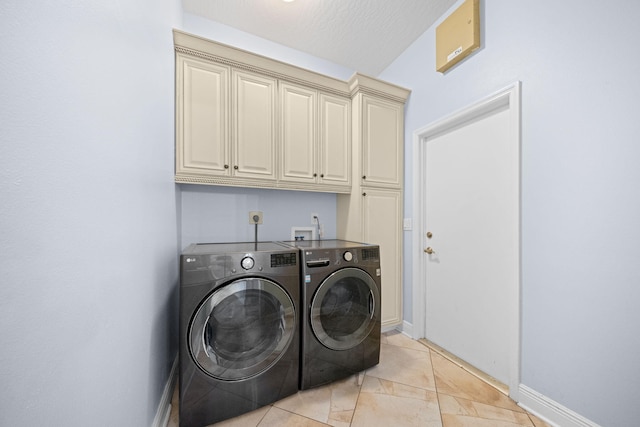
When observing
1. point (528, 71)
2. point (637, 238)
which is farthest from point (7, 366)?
point (528, 71)

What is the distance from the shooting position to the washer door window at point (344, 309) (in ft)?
4.98

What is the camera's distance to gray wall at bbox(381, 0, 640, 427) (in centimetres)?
106

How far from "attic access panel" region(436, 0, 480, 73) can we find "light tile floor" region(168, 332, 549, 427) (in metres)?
2.40

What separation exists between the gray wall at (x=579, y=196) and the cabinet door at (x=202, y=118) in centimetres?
198

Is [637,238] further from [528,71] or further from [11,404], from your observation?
[11,404]

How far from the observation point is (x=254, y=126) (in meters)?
1.87

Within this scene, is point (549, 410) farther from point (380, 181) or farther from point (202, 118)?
point (202, 118)

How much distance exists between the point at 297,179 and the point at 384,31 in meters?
1.64

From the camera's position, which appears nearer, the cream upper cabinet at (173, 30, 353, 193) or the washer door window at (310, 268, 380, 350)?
the washer door window at (310, 268, 380, 350)

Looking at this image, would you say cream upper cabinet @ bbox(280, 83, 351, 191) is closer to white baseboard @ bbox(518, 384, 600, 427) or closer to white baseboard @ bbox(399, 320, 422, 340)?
white baseboard @ bbox(399, 320, 422, 340)

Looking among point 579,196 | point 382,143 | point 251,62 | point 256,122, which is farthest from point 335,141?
point 579,196

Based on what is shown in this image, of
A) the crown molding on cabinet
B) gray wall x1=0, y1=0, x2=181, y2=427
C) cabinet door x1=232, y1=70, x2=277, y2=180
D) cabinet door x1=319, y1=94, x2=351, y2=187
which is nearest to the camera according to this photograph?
gray wall x1=0, y1=0, x2=181, y2=427

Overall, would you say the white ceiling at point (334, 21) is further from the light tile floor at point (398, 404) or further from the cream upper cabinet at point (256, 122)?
the light tile floor at point (398, 404)

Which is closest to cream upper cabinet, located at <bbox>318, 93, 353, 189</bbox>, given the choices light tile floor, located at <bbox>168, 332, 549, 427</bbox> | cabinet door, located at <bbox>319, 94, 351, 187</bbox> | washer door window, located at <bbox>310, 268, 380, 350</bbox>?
cabinet door, located at <bbox>319, 94, 351, 187</bbox>
